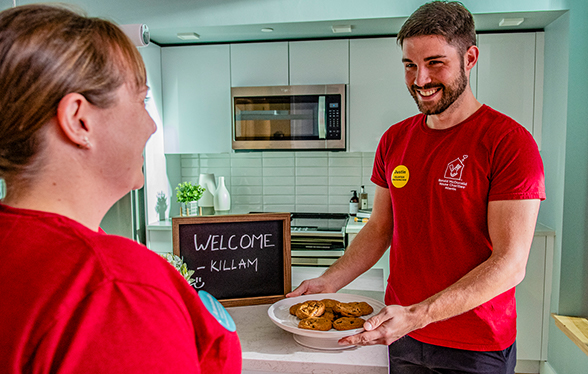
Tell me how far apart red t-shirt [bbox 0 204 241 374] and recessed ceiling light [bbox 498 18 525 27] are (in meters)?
2.96

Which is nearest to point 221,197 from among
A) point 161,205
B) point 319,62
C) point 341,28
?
point 161,205

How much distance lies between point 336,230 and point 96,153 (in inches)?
108

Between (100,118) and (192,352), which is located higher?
(100,118)

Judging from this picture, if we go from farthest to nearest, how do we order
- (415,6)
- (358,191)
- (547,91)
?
1. (358,191)
2. (547,91)
3. (415,6)

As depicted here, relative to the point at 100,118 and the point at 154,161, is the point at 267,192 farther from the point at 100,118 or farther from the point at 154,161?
the point at 100,118

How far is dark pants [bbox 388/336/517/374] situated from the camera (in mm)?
1262

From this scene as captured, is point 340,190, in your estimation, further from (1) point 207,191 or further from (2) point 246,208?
(1) point 207,191

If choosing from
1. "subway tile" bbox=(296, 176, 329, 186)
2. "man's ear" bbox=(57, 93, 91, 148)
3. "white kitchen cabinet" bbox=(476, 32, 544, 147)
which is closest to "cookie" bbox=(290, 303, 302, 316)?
"man's ear" bbox=(57, 93, 91, 148)

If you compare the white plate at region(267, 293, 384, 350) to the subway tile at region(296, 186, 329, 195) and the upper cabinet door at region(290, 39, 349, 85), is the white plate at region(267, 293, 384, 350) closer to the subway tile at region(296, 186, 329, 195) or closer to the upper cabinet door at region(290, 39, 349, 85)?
the upper cabinet door at region(290, 39, 349, 85)

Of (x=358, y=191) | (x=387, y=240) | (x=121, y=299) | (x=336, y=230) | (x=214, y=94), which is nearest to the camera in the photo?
(x=121, y=299)

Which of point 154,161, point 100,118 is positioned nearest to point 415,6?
point 154,161

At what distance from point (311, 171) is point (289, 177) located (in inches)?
7.6

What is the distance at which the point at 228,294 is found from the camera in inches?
55.9

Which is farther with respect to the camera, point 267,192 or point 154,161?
point 267,192
